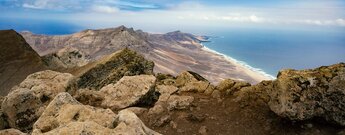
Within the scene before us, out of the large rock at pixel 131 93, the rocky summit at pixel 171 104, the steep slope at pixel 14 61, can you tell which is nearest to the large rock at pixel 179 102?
the rocky summit at pixel 171 104

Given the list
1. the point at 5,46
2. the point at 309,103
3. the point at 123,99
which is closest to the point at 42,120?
the point at 123,99

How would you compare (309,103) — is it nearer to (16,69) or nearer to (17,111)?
(17,111)

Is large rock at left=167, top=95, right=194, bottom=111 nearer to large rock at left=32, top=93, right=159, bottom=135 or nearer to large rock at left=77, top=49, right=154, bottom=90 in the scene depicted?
large rock at left=77, top=49, right=154, bottom=90

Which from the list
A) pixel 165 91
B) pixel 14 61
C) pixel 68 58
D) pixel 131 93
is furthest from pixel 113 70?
pixel 14 61

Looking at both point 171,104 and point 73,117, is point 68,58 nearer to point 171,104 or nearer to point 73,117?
point 171,104

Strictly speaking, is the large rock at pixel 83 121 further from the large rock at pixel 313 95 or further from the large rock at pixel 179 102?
the large rock at pixel 313 95

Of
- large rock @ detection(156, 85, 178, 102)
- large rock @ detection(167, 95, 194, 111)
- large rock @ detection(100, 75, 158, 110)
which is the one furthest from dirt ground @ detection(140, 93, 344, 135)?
large rock @ detection(156, 85, 178, 102)
